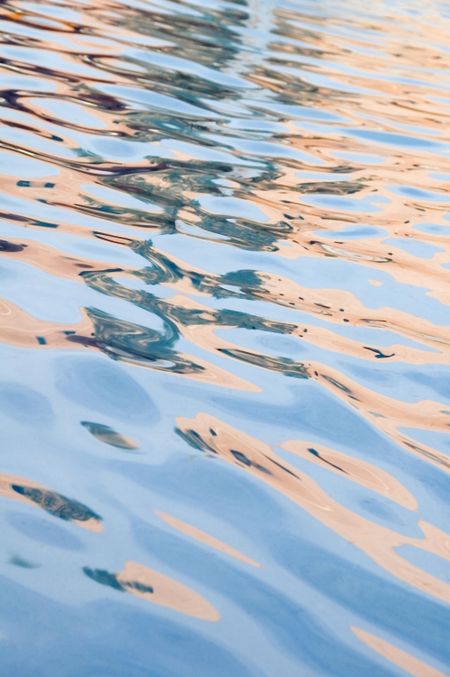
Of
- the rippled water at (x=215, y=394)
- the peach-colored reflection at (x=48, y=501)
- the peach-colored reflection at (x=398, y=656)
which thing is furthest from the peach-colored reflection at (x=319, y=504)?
the peach-colored reflection at (x=48, y=501)

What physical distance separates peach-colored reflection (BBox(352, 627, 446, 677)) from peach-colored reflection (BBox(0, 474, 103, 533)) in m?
0.47

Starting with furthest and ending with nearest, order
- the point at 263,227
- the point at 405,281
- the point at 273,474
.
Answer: the point at 263,227 → the point at 405,281 → the point at 273,474

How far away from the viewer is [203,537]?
1758mm

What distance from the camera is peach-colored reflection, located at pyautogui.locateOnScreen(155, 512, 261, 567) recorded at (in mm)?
1728

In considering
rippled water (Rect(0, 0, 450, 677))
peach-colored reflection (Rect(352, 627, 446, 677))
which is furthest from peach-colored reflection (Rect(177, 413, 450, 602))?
peach-colored reflection (Rect(352, 627, 446, 677))

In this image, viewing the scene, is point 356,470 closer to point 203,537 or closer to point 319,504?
point 319,504

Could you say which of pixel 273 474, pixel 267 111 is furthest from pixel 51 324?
pixel 267 111

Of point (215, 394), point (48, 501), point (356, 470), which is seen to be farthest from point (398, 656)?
point (215, 394)

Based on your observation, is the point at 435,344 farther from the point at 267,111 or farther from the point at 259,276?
the point at 267,111

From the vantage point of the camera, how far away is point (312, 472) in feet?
6.63

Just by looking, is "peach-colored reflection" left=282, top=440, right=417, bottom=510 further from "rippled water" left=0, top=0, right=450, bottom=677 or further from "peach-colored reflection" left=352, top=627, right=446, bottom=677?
"peach-colored reflection" left=352, top=627, right=446, bottom=677

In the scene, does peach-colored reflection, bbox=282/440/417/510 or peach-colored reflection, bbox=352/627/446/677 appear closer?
peach-colored reflection, bbox=352/627/446/677

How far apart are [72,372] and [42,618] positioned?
78 centimetres

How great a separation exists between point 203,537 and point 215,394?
52 centimetres
